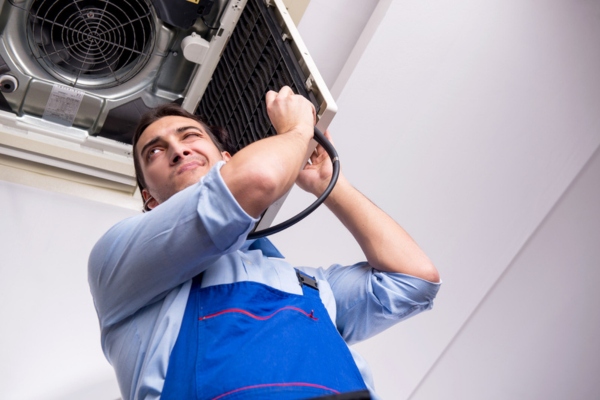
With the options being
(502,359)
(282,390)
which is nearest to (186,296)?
(282,390)

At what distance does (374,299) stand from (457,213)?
43.4 inches

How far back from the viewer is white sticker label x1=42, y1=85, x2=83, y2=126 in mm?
1961

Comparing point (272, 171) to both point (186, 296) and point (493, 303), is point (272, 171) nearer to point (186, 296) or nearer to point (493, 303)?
point (186, 296)

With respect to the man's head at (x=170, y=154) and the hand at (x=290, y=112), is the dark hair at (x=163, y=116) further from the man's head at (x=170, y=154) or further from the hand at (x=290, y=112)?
the hand at (x=290, y=112)

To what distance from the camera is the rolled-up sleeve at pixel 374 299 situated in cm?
147

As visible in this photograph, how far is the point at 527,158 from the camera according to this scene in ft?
8.02

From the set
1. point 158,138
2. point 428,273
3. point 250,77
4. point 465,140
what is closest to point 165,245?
point 158,138

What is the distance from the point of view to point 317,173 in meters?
1.57

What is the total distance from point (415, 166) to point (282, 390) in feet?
4.50

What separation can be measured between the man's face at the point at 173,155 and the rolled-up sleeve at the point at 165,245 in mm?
194

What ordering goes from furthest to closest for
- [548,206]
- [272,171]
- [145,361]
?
[548,206]
[145,361]
[272,171]

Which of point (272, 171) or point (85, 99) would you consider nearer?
point (272, 171)

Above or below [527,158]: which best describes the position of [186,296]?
below

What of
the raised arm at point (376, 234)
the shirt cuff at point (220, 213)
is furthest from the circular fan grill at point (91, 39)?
the shirt cuff at point (220, 213)
